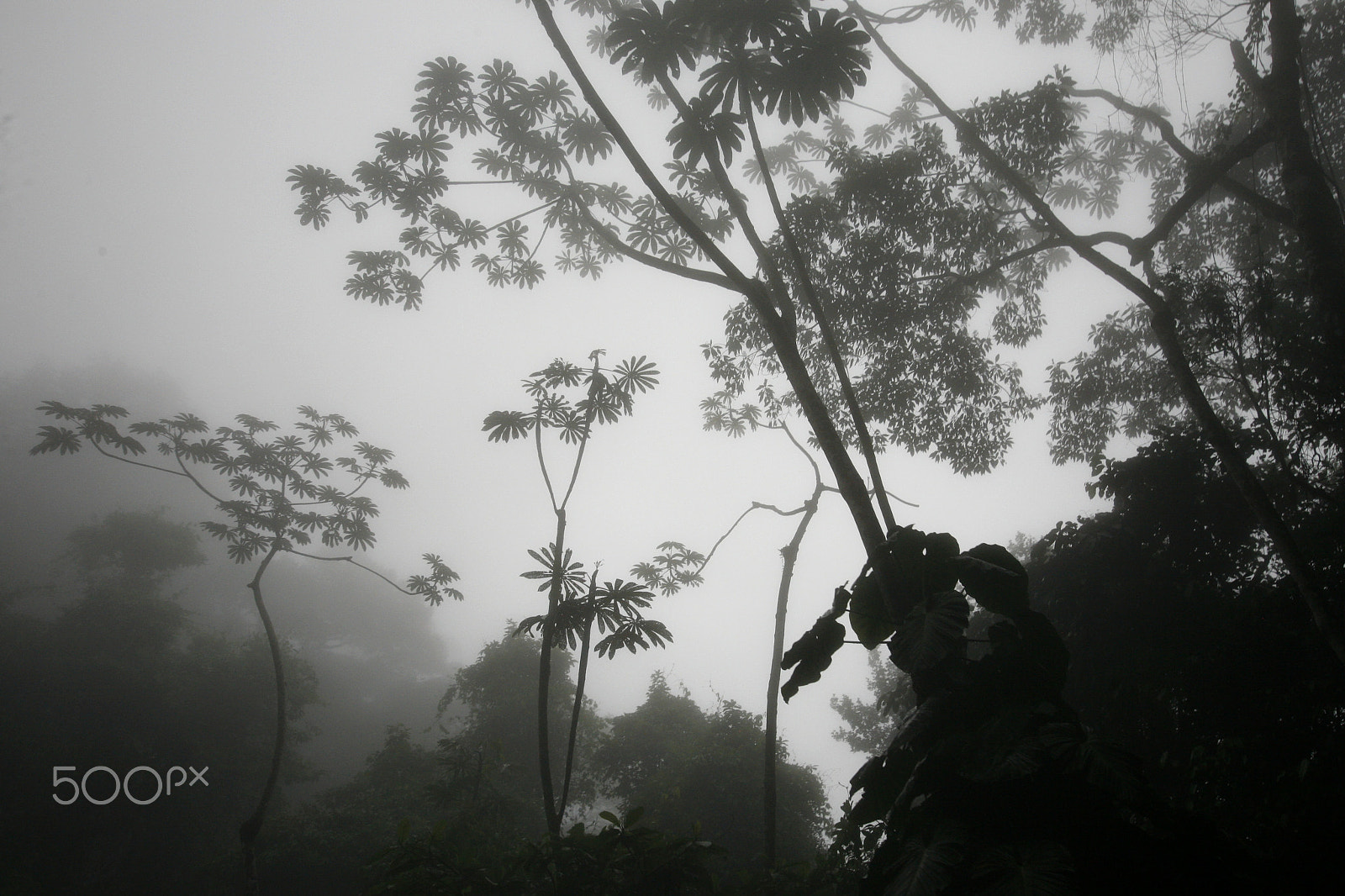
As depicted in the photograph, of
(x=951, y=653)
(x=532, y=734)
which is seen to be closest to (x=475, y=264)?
(x=951, y=653)

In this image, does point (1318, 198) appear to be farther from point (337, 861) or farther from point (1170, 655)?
point (337, 861)

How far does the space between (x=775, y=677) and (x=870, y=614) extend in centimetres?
781

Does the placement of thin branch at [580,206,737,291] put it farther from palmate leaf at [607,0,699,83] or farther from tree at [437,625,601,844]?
tree at [437,625,601,844]

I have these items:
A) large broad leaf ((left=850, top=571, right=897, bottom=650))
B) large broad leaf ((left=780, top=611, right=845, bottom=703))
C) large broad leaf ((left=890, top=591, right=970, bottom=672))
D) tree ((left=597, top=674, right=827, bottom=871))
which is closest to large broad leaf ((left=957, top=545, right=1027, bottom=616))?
large broad leaf ((left=890, top=591, right=970, bottom=672))

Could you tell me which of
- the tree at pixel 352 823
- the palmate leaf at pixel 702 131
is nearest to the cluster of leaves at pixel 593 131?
the palmate leaf at pixel 702 131

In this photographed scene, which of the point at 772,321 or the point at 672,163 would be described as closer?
the point at 772,321

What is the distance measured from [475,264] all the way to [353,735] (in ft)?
82.2

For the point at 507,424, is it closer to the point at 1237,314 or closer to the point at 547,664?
the point at 547,664

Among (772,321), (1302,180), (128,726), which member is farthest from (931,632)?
(128,726)

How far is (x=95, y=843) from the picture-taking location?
1255 centimetres

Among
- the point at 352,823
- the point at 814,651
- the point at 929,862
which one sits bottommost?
the point at 352,823

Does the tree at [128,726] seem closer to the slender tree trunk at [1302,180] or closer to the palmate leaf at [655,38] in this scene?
the palmate leaf at [655,38]

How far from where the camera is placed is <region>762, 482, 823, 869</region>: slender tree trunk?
8234 mm

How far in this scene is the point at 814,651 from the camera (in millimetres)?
2732
